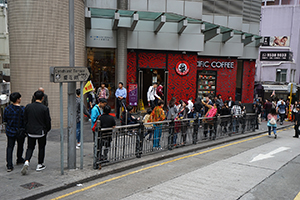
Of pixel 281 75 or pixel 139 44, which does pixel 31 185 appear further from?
pixel 281 75

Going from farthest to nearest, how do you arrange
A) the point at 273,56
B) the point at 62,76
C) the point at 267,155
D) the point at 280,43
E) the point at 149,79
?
the point at 280,43
the point at 273,56
the point at 149,79
the point at 267,155
the point at 62,76

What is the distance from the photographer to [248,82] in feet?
76.7

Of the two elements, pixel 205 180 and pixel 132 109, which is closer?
pixel 205 180

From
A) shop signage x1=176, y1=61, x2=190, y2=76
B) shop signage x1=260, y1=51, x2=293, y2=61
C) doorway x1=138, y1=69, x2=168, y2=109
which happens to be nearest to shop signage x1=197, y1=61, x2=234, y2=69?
shop signage x1=176, y1=61, x2=190, y2=76

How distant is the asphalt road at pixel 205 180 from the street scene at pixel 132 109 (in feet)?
0.10

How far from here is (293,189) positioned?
5824mm

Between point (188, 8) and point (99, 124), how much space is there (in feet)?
41.8

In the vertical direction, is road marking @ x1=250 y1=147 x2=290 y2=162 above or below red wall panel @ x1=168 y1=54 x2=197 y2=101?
below

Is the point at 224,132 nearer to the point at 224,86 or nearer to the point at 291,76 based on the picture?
the point at 224,86

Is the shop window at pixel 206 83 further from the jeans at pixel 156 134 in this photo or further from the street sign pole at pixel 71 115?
the street sign pole at pixel 71 115

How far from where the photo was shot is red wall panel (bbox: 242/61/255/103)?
23109 millimetres

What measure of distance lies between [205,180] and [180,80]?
445 inches

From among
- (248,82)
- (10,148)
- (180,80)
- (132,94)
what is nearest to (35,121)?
(10,148)

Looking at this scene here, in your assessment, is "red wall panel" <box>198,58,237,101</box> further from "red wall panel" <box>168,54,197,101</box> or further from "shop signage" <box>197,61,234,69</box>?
"red wall panel" <box>168,54,197,101</box>
